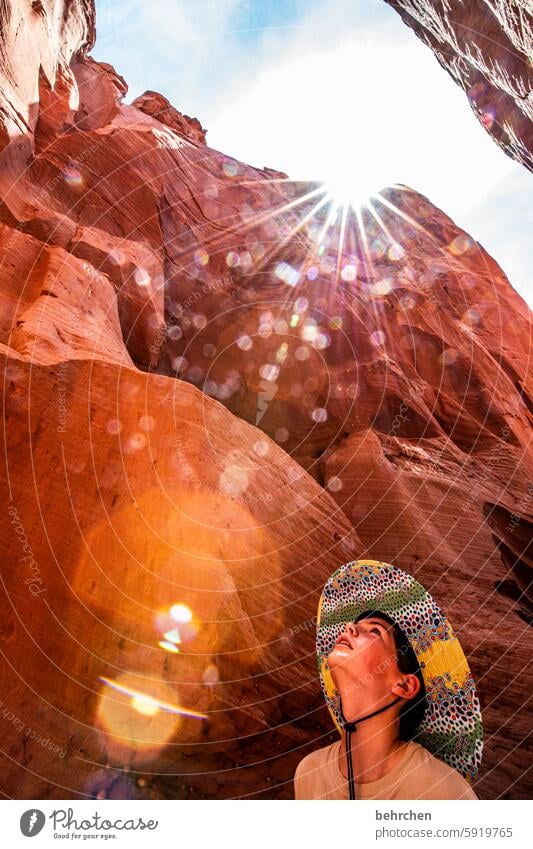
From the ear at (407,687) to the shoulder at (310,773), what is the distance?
96 cm

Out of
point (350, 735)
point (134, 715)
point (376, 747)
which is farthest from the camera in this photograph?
point (134, 715)

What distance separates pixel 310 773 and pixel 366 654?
1301 mm

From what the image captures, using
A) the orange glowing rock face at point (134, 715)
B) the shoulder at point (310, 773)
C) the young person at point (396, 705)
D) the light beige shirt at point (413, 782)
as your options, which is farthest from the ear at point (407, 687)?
the orange glowing rock face at point (134, 715)

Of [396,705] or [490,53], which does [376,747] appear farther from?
[490,53]

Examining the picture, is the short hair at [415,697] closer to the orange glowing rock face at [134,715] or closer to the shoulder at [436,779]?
the shoulder at [436,779]

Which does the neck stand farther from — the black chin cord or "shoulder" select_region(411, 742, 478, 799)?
"shoulder" select_region(411, 742, 478, 799)

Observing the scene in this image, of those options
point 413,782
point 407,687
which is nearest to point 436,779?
point 413,782

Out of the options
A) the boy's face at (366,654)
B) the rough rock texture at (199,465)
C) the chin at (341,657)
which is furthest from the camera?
the rough rock texture at (199,465)

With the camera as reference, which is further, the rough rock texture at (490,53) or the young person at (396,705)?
the rough rock texture at (490,53)

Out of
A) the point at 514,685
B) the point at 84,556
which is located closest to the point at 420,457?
the point at 514,685

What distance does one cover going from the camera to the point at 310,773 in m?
4.78

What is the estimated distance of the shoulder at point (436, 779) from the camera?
4.18 meters

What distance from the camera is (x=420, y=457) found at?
12078 mm

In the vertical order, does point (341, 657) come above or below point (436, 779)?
above
